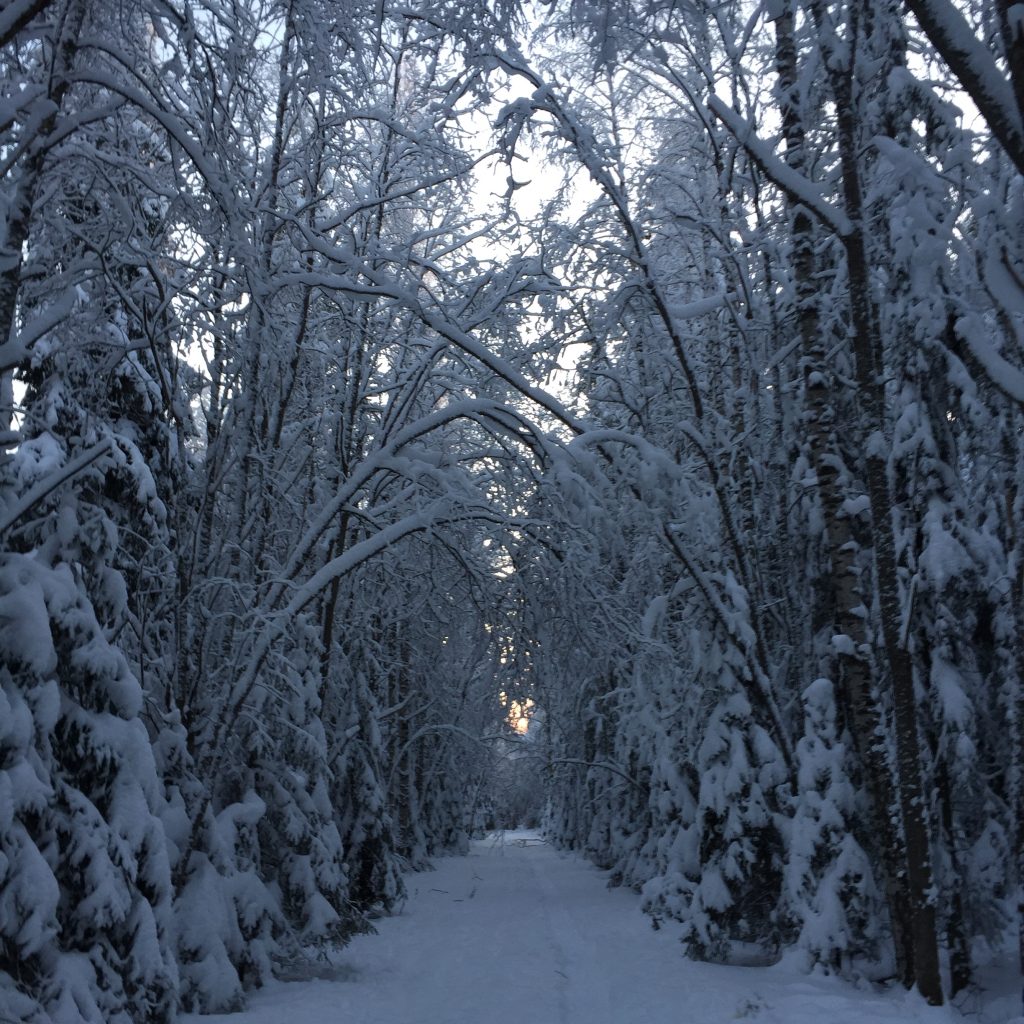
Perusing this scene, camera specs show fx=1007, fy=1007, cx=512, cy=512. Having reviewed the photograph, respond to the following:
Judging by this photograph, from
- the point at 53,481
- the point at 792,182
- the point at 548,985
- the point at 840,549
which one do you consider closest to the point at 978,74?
the point at 792,182

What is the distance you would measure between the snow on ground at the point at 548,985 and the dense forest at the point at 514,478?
0.54 m

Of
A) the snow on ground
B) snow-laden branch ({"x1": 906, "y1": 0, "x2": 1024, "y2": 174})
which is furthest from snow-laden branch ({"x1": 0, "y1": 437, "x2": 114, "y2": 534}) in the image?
the snow on ground

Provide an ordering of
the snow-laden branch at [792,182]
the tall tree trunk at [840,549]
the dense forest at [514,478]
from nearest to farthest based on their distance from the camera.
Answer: the dense forest at [514,478] < the snow-laden branch at [792,182] < the tall tree trunk at [840,549]

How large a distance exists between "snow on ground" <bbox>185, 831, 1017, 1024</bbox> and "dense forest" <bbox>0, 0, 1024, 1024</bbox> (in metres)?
0.54

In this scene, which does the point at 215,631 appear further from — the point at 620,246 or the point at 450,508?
the point at 620,246

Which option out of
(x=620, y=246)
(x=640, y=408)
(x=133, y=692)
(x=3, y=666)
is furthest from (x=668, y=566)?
(x=3, y=666)

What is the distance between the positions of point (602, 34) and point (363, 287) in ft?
16.6

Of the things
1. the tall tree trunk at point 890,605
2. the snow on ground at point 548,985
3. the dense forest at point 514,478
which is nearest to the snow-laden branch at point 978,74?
the dense forest at point 514,478

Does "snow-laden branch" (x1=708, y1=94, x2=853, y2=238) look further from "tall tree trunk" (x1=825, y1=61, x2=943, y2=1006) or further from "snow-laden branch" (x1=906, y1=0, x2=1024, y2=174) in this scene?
"snow-laden branch" (x1=906, y1=0, x2=1024, y2=174)

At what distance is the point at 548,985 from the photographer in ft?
34.9

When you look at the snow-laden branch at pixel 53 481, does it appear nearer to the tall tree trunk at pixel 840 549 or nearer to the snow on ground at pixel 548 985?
the snow on ground at pixel 548 985

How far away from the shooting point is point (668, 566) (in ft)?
54.0

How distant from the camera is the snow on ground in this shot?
876 cm

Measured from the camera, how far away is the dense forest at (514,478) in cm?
660
